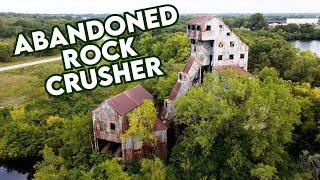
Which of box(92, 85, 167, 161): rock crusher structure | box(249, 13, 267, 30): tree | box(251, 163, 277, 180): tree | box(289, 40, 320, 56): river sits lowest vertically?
box(289, 40, 320, 56): river

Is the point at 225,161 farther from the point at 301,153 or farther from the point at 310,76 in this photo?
the point at 310,76

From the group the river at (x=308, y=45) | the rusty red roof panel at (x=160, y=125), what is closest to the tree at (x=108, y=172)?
the rusty red roof panel at (x=160, y=125)

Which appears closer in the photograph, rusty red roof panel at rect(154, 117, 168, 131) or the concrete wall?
the concrete wall

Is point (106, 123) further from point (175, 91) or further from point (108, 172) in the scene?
point (175, 91)

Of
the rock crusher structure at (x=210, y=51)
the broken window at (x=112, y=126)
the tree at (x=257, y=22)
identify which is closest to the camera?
the broken window at (x=112, y=126)

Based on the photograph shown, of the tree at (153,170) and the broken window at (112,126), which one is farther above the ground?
the broken window at (112,126)

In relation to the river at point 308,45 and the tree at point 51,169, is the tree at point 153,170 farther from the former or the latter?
the river at point 308,45

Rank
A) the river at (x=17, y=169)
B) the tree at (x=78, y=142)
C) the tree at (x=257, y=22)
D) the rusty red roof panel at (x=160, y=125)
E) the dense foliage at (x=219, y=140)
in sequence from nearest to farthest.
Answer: the dense foliage at (x=219, y=140)
the rusty red roof panel at (x=160, y=125)
the tree at (x=78, y=142)
the river at (x=17, y=169)
the tree at (x=257, y=22)

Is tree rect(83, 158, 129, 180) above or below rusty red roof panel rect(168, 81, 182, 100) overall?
below

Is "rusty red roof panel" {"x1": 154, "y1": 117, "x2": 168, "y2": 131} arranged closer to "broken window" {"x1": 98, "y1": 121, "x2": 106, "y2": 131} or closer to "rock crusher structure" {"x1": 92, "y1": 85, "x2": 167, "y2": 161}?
"rock crusher structure" {"x1": 92, "y1": 85, "x2": 167, "y2": 161}

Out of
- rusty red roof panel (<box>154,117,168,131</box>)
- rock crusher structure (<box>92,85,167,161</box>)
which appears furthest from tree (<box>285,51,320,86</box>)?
rock crusher structure (<box>92,85,167,161</box>)
